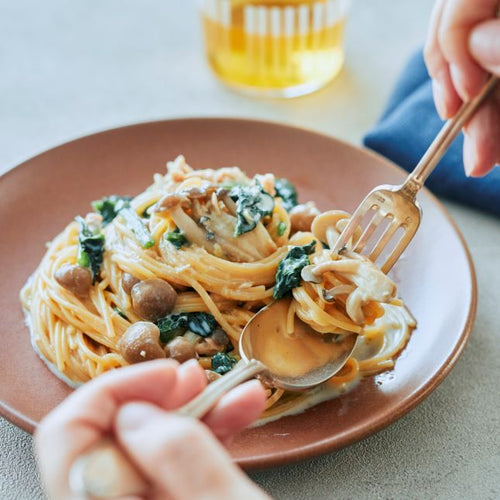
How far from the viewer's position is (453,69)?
3.18m

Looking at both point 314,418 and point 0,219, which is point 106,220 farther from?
→ point 314,418

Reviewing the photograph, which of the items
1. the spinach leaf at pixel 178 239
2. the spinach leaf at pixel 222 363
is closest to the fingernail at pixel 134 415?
the spinach leaf at pixel 222 363

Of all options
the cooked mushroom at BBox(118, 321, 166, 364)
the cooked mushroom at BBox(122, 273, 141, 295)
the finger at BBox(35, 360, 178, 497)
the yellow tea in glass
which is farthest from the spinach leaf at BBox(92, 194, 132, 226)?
the finger at BBox(35, 360, 178, 497)

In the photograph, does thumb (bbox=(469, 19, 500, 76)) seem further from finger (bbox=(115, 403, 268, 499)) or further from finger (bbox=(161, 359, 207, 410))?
finger (bbox=(115, 403, 268, 499))

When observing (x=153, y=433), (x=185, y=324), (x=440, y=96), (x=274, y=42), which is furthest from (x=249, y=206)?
(x=153, y=433)

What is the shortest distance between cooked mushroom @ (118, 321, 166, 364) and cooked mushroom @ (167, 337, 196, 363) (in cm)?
5

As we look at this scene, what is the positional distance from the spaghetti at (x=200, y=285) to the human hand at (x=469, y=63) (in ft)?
2.71

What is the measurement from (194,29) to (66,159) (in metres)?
3.15

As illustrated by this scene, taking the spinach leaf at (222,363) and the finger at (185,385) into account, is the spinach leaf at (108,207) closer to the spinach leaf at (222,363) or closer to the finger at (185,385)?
the spinach leaf at (222,363)

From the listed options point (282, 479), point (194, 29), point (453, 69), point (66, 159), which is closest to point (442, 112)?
point (453, 69)

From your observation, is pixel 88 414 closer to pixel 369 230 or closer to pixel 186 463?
pixel 186 463

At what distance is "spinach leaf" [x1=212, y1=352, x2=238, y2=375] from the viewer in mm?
3748

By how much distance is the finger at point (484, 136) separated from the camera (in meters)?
3.56

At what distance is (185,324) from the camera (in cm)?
398
